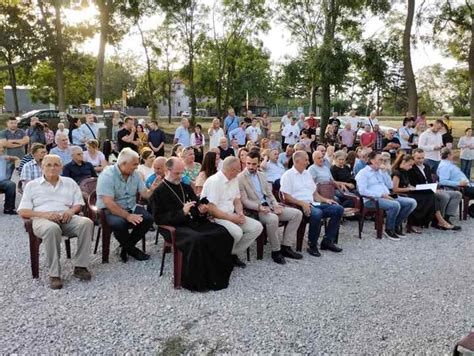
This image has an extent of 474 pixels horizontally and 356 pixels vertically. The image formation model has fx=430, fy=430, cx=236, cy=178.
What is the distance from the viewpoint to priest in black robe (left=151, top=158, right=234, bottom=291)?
4.18m

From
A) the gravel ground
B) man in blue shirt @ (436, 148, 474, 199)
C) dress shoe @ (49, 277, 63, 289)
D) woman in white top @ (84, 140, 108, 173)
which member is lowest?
the gravel ground

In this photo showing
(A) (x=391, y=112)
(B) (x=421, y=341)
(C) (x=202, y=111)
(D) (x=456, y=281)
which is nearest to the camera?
(B) (x=421, y=341)

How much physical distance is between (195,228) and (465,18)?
56.0 ft

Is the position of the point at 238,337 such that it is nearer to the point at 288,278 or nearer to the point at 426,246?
the point at 288,278

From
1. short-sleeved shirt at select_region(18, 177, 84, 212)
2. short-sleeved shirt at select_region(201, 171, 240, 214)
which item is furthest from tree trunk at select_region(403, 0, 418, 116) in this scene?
short-sleeved shirt at select_region(18, 177, 84, 212)

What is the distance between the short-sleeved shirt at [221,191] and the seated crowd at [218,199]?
12mm

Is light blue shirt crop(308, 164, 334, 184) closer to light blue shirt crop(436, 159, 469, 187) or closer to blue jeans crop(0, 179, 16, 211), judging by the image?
light blue shirt crop(436, 159, 469, 187)

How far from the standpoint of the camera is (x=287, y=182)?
5703 mm

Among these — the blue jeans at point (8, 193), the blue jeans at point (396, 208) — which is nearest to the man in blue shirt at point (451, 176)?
the blue jeans at point (396, 208)

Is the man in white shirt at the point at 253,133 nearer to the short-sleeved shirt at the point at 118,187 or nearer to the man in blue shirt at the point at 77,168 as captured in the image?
the man in blue shirt at the point at 77,168

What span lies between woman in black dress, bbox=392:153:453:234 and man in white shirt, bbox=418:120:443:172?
2.52 m

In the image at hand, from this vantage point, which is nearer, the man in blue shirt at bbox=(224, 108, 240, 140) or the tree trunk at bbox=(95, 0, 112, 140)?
the man in blue shirt at bbox=(224, 108, 240, 140)


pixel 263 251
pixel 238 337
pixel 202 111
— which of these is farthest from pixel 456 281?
pixel 202 111

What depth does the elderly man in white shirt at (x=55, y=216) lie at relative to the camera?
13.7 ft
